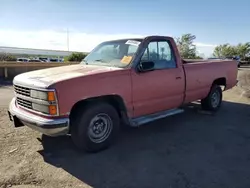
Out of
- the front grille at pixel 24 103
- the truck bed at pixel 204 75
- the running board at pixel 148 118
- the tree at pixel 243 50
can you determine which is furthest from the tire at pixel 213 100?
the tree at pixel 243 50

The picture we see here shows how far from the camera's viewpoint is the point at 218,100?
283 inches

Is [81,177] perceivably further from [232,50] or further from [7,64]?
[232,50]

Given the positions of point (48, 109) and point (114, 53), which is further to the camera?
point (114, 53)

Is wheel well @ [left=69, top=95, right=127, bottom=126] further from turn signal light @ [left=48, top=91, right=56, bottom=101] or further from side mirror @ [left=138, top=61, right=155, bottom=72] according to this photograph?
side mirror @ [left=138, top=61, right=155, bottom=72]

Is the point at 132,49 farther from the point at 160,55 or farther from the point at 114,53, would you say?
the point at 160,55

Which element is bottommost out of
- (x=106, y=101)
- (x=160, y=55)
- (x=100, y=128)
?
(x=100, y=128)

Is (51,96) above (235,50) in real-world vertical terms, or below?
below

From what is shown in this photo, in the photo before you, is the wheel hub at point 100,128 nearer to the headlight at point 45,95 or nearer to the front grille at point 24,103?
the headlight at point 45,95

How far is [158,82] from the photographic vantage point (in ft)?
16.0

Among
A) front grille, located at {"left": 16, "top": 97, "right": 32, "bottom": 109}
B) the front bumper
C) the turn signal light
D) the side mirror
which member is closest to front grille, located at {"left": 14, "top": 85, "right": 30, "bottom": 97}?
front grille, located at {"left": 16, "top": 97, "right": 32, "bottom": 109}

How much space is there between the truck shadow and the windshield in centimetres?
155

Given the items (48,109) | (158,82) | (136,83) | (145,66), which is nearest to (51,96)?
(48,109)

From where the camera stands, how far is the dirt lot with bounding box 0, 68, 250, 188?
3268 mm

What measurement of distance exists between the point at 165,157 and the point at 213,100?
365cm
